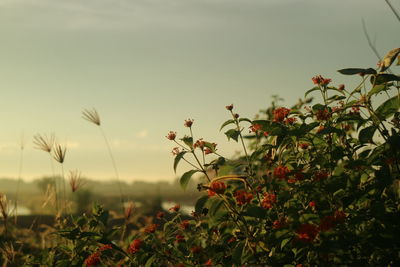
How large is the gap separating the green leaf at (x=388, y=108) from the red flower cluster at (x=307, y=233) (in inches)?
34.2

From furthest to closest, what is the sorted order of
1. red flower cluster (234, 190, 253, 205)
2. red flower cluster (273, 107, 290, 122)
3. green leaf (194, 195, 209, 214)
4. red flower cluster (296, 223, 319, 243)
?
red flower cluster (273, 107, 290, 122)
green leaf (194, 195, 209, 214)
red flower cluster (234, 190, 253, 205)
red flower cluster (296, 223, 319, 243)

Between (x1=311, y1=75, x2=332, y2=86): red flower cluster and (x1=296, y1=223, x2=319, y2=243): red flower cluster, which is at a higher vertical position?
(x1=311, y1=75, x2=332, y2=86): red flower cluster

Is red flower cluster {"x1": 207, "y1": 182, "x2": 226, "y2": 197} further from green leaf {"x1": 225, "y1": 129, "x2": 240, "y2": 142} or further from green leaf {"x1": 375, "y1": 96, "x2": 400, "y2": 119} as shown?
green leaf {"x1": 375, "y1": 96, "x2": 400, "y2": 119}

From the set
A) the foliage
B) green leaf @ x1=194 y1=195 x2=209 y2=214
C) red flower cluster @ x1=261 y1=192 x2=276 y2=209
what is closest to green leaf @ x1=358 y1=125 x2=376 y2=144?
the foliage

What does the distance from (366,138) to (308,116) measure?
0.58 m

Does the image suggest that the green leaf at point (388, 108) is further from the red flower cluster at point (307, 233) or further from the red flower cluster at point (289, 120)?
the red flower cluster at point (307, 233)

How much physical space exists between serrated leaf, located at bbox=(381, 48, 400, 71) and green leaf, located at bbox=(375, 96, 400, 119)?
0.19 metres

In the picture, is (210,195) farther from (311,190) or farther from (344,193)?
(344,193)

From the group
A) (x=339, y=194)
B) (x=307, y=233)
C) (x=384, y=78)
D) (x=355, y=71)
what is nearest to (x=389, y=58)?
(x=384, y=78)

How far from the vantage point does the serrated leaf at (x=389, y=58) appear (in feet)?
8.32

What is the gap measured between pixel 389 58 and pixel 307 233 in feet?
3.88

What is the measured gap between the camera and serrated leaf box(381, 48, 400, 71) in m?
2.54

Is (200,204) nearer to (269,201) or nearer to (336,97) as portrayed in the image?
(269,201)

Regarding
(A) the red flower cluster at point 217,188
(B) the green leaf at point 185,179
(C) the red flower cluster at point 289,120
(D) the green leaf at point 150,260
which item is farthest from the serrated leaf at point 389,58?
(D) the green leaf at point 150,260
